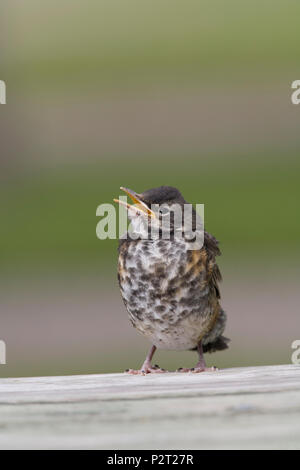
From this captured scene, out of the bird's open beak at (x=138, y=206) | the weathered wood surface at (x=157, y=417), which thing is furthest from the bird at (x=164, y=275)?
the weathered wood surface at (x=157, y=417)

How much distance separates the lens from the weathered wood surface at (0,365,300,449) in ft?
5.76

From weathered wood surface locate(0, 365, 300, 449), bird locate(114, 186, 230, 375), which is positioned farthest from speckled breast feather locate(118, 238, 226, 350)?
weathered wood surface locate(0, 365, 300, 449)

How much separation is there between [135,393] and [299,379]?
1.54 feet

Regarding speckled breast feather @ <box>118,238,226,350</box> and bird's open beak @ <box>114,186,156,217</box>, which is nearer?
bird's open beak @ <box>114,186,156,217</box>

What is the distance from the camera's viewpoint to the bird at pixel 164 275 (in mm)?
3764

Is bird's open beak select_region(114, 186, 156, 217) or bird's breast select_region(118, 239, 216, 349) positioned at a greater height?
bird's open beak select_region(114, 186, 156, 217)

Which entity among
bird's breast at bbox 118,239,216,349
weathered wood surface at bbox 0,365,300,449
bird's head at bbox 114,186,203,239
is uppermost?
bird's head at bbox 114,186,203,239

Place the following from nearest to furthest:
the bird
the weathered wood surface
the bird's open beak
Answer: the weathered wood surface, the bird's open beak, the bird

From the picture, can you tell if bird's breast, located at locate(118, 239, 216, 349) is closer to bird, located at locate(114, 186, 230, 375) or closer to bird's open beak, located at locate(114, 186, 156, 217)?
bird, located at locate(114, 186, 230, 375)

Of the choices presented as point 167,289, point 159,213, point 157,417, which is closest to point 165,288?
point 167,289

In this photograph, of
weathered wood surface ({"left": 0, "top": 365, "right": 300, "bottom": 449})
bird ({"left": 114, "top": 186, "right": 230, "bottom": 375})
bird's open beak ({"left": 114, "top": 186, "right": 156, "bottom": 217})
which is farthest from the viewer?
bird ({"left": 114, "top": 186, "right": 230, "bottom": 375})

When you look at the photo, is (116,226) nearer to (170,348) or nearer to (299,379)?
(170,348)
